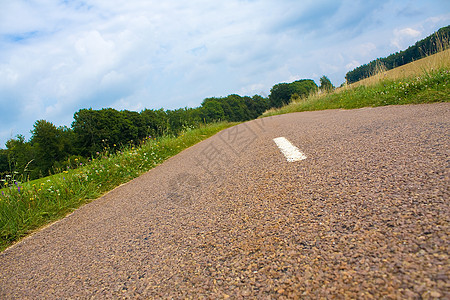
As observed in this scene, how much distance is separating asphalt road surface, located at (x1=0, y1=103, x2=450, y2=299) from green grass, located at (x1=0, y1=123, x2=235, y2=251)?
1.96 ft

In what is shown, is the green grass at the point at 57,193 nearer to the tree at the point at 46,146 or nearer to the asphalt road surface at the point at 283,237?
the asphalt road surface at the point at 283,237

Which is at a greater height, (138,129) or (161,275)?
(138,129)

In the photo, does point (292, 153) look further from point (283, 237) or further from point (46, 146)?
point (46, 146)

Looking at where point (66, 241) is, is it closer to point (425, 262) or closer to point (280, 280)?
point (280, 280)

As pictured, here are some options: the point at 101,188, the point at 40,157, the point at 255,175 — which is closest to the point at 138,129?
the point at 40,157

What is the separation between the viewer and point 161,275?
161 centimetres

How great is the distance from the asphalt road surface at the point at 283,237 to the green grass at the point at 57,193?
598 mm

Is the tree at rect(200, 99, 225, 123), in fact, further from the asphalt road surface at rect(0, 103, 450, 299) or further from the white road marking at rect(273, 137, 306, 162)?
the asphalt road surface at rect(0, 103, 450, 299)

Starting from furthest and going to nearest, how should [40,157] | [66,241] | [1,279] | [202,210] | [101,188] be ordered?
[40,157] → [101,188] → [66,241] → [202,210] → [1,279]

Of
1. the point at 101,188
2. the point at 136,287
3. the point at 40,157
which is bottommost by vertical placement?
the point at 136,287

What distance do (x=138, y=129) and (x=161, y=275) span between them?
48.7 meters

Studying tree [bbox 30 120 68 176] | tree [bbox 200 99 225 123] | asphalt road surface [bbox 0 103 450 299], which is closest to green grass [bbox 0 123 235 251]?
asphalt road surface [bbox 0 103 450 299]

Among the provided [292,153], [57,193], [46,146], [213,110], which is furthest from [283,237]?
[213,110]

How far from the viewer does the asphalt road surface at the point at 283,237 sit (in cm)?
112
